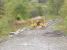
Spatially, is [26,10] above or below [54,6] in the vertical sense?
above

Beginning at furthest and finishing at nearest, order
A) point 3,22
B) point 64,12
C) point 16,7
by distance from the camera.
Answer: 1. point 16,7
2. point 64,12
3. point 3,22

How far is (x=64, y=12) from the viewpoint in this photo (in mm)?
15469

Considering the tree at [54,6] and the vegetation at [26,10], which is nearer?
the vegetation at [26,10]

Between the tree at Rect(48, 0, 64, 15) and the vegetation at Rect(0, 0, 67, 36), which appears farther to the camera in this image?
the tree at Rect(48, 0, 64, 15)

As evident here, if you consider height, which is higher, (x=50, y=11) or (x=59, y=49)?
(x=59, y=49)

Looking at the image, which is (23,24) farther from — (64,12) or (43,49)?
(43,49)

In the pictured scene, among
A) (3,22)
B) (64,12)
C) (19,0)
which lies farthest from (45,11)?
(3,22)

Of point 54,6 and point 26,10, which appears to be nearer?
point 26,10

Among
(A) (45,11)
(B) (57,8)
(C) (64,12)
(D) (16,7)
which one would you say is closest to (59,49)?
(C) (64,12)

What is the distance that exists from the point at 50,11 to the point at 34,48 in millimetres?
19797

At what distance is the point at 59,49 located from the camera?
923 cm

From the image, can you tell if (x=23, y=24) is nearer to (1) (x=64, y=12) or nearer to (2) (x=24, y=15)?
(2) (x=24, y=15)

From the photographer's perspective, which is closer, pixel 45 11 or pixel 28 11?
pixel 28 11

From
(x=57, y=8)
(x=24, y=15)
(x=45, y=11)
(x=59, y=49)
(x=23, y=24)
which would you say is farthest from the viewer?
(x=45, y=11)
